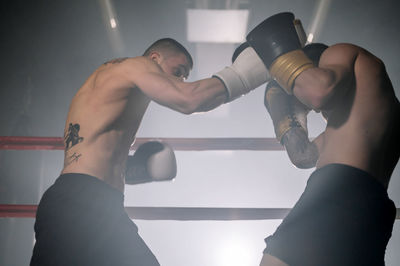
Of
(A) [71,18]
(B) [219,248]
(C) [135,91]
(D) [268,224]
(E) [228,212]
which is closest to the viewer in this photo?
(C) [135,91]

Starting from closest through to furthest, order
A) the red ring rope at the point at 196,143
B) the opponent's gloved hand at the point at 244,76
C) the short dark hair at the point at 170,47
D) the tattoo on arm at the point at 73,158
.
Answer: the tattoo on arm at the point at 73,158 → the opponent's gloved hand at the point at 244,76 → the short dark hair at the point at 170,47 → the red ring rope at the point at 196,143

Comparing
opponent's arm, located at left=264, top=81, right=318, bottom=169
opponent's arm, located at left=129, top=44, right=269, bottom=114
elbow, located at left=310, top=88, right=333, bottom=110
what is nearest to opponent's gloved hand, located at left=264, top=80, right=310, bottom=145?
opponent's arm, located at left=264, top=81, right=318, bottom=169

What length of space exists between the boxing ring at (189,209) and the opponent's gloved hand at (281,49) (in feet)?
2.16

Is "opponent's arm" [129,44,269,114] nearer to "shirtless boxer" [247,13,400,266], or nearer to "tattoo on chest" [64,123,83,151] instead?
"shirtless boxer" [247,13,400,266]

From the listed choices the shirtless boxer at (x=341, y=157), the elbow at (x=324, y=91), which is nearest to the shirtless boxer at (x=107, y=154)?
the shirtless boxer at (x=341, y=157)

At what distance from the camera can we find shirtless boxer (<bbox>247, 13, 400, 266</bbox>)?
999 millimetres

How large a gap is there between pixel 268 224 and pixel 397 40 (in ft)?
13.6

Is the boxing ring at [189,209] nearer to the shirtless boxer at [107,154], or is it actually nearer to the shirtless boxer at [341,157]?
the shirtless boxer at [107,154]

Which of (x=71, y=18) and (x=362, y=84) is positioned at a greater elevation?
(x=71, y=18)

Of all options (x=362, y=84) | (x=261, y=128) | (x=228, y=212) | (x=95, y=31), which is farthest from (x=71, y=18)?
(x=362, y=84)

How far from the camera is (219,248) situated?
7.49m

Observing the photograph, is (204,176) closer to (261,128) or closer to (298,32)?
(261,128)

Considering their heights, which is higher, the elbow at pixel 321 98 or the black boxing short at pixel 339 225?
the elbow at pixel 321 98

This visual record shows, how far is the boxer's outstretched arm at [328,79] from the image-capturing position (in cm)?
108
